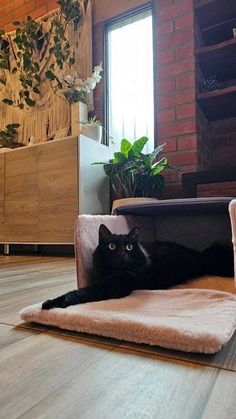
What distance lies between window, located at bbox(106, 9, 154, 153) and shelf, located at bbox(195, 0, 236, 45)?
1.42 feet

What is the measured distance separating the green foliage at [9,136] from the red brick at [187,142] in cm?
165

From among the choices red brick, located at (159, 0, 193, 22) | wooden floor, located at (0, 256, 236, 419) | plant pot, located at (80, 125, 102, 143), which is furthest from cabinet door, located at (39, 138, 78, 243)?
wooden floor, located at (0, 256, 236, 419)

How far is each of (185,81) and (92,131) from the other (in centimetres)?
78

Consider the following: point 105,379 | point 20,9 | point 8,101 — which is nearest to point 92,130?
point 8,101

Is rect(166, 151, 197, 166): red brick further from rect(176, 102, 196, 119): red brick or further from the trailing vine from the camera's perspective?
the trailing vine

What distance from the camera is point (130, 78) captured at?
8.43 feet

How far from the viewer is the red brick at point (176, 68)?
6.96 feet

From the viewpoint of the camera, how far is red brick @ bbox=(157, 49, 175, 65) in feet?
7.25

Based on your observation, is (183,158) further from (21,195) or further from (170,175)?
(21,195)

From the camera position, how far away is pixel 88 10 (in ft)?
8.79

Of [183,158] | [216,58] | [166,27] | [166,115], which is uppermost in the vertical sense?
[166,27]

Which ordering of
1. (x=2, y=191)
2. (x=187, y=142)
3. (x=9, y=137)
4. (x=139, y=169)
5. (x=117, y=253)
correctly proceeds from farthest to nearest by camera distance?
(x=9, y=137)
(x=2, y=191)
(x=187, y=142)
(x=139, y=169)
(x=117, y=253)

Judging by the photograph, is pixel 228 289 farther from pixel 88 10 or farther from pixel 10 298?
pixel 88 10

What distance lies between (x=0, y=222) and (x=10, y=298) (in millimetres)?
1860
